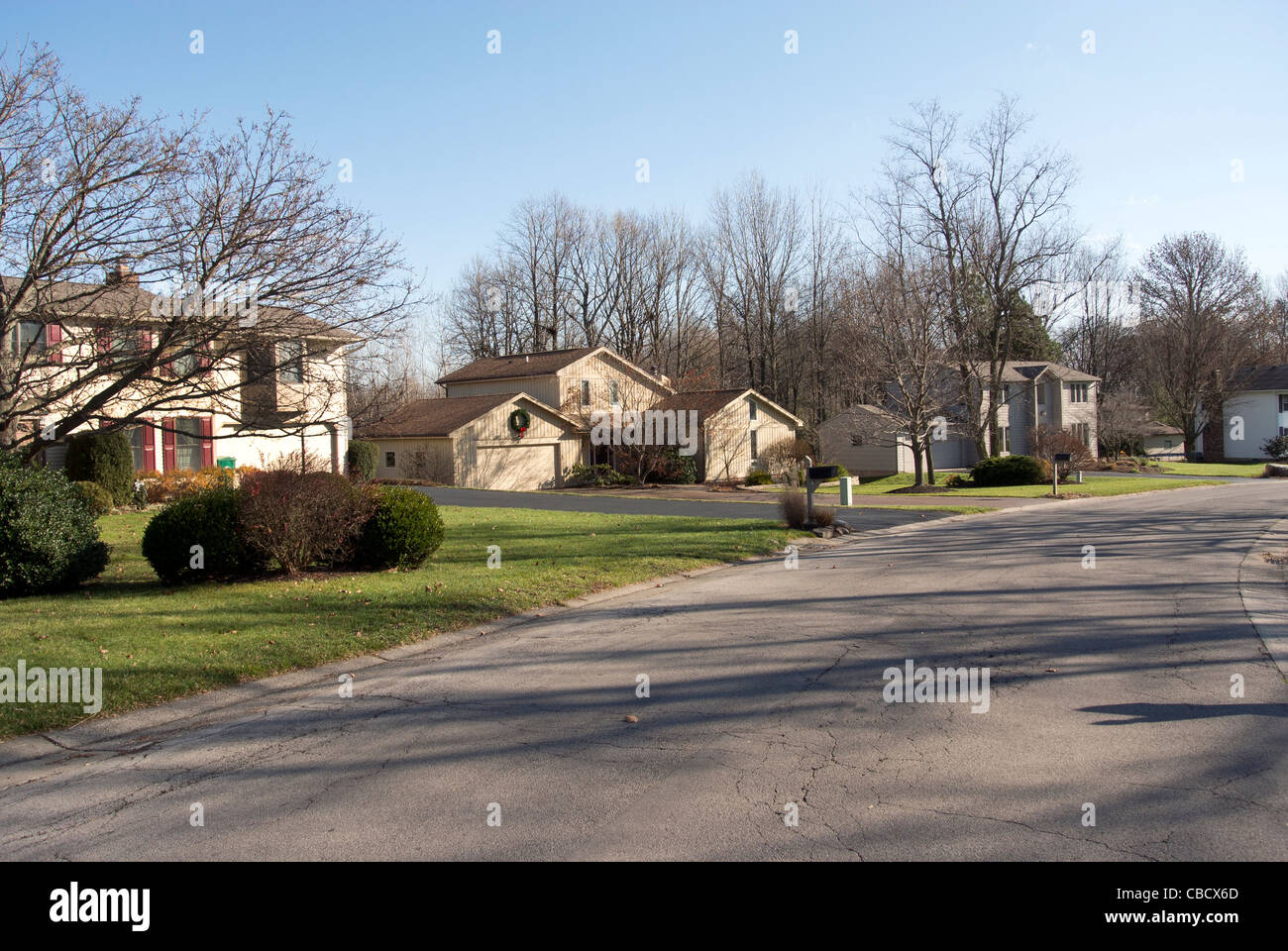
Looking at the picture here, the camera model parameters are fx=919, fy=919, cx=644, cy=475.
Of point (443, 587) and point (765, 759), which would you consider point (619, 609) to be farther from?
point (765, 759)

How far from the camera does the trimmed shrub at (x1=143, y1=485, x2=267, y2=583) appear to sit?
38.9 feet

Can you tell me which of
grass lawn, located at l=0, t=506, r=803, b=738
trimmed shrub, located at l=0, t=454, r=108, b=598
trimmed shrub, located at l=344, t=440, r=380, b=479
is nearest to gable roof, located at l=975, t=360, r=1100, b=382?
trimmed shrub, located at l=344, t=440, r=380, b=479

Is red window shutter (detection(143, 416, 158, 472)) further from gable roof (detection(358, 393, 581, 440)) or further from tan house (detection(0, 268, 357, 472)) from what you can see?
tan house (detection(0, 268, 357, 472))

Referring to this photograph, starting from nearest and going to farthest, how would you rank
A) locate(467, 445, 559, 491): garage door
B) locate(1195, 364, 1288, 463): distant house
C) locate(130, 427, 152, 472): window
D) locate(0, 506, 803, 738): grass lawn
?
locate(0, 506, 803, 738): grass lawn, locate(130, 427, 152, 472): window, locate(467, 445, 559, 491): garage door, locate(1195, 364, 1288, 463): distant house

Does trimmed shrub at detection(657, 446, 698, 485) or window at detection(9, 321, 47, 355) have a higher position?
window at detection(9, 321, 47, 355)

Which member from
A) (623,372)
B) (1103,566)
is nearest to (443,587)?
(1103,566)

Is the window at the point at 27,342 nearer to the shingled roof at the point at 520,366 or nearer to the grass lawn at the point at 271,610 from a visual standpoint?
the grass lawn at the point at 271,610

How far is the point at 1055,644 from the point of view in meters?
8.68

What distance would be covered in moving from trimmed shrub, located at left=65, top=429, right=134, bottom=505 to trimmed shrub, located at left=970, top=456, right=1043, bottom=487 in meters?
31.5

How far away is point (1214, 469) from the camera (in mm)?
51312

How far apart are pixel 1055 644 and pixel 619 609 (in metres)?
Answer: 4.97

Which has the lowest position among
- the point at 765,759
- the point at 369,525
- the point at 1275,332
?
the point at 765,759

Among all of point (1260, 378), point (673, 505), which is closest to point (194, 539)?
point (673, 505)

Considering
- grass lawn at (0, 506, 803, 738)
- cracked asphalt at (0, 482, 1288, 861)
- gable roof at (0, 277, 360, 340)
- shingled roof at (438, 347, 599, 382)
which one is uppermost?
shingled roof at (438, 347, 599, 382)
